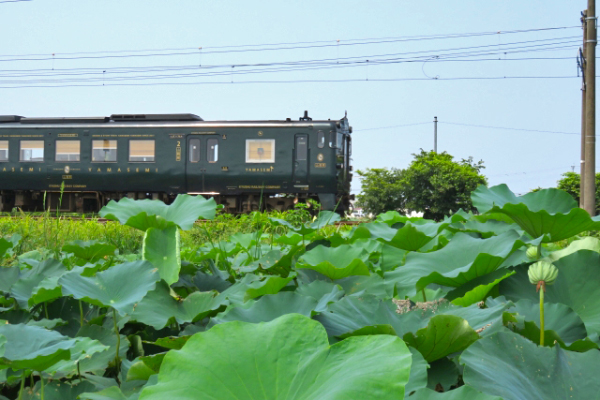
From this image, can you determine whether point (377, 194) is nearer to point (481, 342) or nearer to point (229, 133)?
point (229, 133)

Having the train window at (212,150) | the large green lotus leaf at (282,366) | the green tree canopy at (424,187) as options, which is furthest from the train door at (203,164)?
the large green lotus leaf at (282,366)

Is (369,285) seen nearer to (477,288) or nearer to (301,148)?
(477,288)

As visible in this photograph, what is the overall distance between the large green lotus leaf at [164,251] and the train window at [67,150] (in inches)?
454

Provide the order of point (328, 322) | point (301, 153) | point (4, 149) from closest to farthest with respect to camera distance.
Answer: point (328, 322)
point (301, 153)
point (4, 149)

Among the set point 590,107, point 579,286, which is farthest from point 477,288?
point 590,107

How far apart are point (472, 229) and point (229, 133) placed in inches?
402

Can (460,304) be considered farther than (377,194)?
No

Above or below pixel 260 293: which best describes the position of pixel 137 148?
above

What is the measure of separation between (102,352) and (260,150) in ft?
34.5

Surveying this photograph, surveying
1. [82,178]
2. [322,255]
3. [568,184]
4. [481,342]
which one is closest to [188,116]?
[82,178]

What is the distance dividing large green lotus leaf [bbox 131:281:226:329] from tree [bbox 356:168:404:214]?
19.1 meters

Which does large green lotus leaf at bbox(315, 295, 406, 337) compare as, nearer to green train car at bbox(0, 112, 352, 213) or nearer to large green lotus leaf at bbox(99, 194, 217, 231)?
large green lotus leaf at bbox(99, 194, 217, 231)

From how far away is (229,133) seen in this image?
11.3m

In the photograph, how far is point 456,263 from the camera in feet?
3.42
